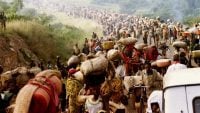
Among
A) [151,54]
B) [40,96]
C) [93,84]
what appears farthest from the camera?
[151,54]

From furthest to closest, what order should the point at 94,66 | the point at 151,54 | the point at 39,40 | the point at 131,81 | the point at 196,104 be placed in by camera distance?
the point at 39,40 < the point at 151,54 < the point at 131,81 < the point at 94,66 < the point at 196,104

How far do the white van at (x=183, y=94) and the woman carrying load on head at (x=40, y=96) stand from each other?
86 centimetres

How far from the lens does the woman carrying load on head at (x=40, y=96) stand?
476cm

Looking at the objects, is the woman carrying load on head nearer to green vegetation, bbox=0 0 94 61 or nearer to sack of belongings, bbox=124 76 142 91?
sack of belongings, bbox=124 76 142 91

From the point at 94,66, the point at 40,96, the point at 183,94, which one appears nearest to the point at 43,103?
the point at 40,96

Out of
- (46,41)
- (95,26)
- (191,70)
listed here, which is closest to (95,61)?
(191,70)

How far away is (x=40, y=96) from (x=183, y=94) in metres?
1.08

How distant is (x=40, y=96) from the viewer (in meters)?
4.88

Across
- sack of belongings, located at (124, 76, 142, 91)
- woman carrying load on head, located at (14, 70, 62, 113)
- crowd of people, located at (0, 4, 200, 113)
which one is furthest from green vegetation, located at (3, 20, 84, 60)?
woman carrying load on head, located at (14, 70, 62, 113)

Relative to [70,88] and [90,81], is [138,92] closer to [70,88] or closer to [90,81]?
[70,88]

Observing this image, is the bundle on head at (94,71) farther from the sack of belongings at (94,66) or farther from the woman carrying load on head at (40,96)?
the woman carrying load on head at (40,96)

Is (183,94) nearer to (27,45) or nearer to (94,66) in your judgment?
(94,66)

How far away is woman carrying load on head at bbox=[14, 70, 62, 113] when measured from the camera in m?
4.76

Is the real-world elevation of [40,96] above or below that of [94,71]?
above
